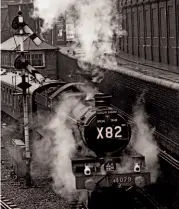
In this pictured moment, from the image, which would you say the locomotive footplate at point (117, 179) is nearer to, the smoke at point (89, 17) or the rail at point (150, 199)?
the rail at point (150, 199)

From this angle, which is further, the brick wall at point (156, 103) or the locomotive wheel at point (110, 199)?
the brick wall at point (156, 103)

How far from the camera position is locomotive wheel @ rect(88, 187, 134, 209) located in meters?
12.5

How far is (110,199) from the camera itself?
12.8 metres

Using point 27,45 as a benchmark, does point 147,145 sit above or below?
below

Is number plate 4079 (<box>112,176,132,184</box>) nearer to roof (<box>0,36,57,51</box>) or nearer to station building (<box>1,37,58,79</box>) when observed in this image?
roof (<box>0,36,57,51</box>)

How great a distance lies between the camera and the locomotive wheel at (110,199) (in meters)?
12.5

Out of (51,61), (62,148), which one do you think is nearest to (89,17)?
(51,61)

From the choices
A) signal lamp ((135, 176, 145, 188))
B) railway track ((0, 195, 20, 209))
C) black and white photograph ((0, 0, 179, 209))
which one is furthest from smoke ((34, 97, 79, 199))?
signal lamp ((135, 176, 145, 188))

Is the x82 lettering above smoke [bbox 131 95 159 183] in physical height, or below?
above

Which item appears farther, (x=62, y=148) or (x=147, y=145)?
(x=147, y=145)

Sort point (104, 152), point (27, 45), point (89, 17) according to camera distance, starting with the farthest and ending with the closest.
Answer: point (27, 45), point (89, 17), point (104, 152)

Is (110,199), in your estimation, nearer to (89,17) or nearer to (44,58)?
(89,17)

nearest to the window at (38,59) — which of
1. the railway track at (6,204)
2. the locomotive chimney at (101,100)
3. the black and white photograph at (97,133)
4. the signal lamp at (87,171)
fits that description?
the black and white photograph at (97,133)

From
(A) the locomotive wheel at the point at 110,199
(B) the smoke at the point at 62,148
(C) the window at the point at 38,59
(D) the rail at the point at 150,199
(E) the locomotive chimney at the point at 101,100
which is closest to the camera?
(A) the locomotive wheel at the point at 110,199
